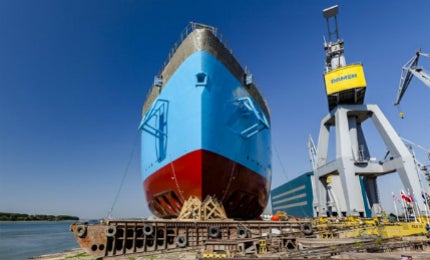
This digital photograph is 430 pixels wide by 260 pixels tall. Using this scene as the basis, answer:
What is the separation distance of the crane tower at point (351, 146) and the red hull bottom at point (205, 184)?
9.31m

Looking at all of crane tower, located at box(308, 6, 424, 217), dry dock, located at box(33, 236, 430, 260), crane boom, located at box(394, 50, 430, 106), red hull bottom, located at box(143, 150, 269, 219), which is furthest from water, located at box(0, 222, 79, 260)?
crane boom, located at box(394, 50, 430, 106)

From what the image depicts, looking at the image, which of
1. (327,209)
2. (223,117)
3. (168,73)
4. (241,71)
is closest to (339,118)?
(327,209)

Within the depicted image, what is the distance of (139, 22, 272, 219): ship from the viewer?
12062 millimetres

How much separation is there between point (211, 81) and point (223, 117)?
2082 mm

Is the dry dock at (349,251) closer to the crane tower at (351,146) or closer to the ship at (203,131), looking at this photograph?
the ship at (203,131)

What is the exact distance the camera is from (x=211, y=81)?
12.8m

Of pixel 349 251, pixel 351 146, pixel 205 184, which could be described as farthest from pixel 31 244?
pixel 351 146

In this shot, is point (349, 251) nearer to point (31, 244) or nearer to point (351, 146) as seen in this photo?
point (351, 146)

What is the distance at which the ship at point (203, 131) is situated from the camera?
12.1 meters

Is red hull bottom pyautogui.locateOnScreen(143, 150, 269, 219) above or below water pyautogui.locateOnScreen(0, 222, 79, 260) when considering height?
above

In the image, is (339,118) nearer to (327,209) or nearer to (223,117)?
(327,209)

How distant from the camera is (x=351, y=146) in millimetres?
22406

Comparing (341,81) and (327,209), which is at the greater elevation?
(341,81)

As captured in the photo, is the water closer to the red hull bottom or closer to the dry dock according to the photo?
the red hull bottom
